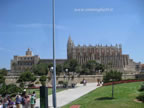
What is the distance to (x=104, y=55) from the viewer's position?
117m

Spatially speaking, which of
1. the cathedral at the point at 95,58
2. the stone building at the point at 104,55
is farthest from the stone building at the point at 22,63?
the stone building at the point at 104,55

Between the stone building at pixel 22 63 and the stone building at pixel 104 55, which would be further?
the stone building at pixel 22 63

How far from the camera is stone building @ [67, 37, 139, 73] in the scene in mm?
114125

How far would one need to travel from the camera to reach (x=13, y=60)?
12781 cm

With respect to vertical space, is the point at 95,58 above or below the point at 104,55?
below

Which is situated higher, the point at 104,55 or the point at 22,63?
the point at 104,55

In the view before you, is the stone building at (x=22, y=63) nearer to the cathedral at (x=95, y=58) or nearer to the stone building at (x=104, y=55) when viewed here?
the cathedral at (x=95, y=58)

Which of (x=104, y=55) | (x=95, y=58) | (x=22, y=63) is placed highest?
(x=104, y=55)

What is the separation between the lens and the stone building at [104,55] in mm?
114125

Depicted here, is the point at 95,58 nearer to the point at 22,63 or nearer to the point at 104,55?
the point at 104,55

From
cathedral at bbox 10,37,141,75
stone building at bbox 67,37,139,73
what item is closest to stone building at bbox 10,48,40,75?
cathedral at bbox 10,37,141,75

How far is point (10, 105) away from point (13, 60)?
122142 mm

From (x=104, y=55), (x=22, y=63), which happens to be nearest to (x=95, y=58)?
(x=104, y=55)

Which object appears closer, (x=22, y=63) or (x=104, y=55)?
(x=104, y=55)
